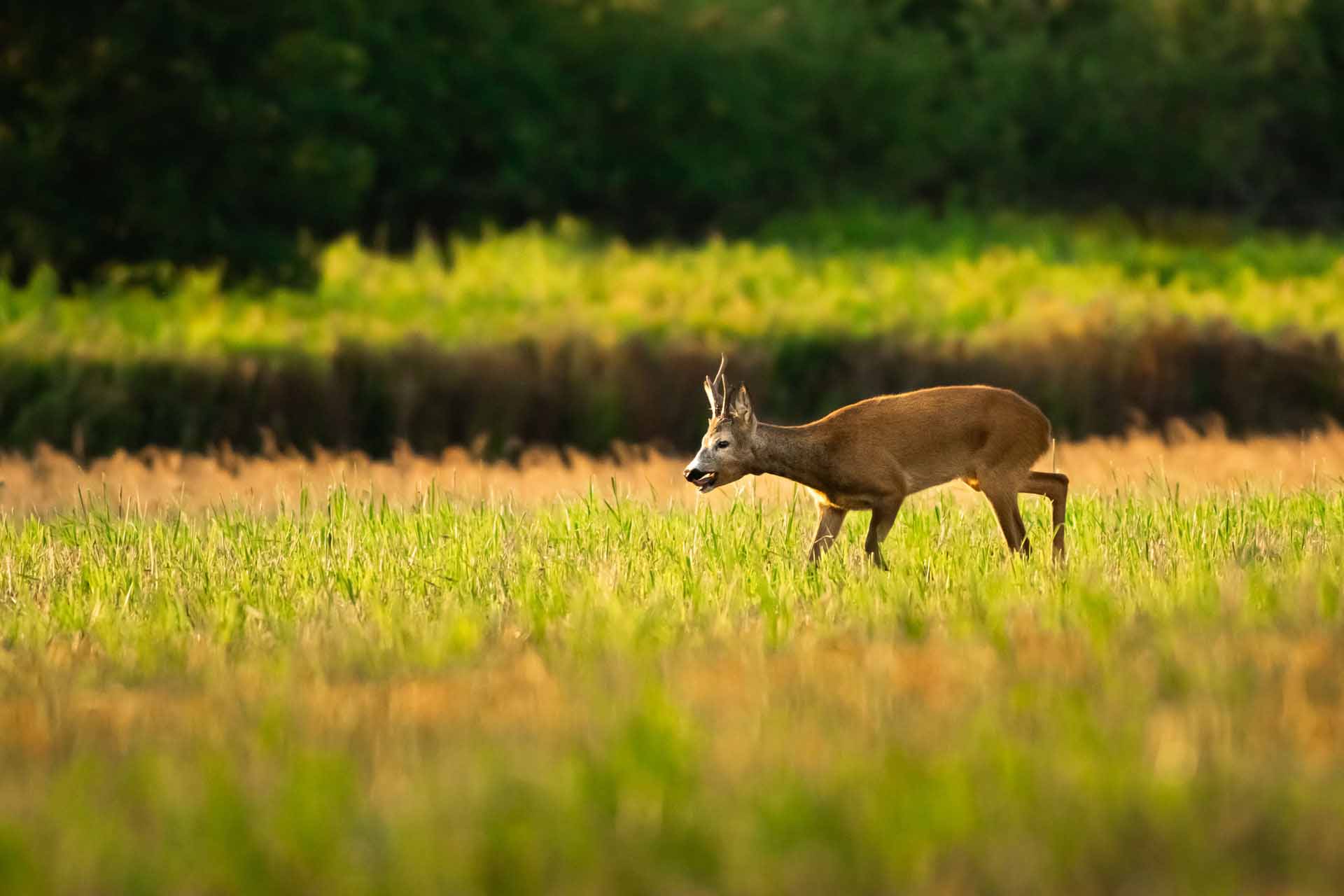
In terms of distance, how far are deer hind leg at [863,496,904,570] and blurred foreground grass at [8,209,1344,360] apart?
33.3ft

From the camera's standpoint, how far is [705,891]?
12.7ft

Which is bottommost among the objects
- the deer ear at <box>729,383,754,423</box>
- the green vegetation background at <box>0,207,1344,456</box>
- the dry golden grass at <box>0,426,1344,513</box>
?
the deer ear at <box>729,383,754,423</box>

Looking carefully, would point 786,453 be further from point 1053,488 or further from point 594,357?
point 594,357

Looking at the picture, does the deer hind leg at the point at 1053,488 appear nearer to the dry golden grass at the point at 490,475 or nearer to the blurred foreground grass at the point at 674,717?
the blurred foreground grass at the point at 674,717

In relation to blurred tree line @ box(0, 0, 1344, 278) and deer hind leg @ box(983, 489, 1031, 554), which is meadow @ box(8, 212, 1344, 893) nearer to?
deer hind leg @ box(983, 489, 1031, 554)

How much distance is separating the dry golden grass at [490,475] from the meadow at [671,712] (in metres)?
2.67

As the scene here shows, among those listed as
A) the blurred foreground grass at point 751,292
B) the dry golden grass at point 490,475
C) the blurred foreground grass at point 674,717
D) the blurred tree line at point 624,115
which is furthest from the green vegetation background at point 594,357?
the blurred foreground grass at point 674,717

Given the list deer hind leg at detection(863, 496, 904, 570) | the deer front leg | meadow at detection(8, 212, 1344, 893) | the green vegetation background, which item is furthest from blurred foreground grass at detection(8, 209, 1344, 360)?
deer hind leg at detection(863, 496, 904, 570)

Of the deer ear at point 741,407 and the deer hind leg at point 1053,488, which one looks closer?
the deer ear at point 741,407

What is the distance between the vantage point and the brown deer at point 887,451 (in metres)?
9.10

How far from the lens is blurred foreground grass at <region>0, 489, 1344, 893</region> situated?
13.1 feet

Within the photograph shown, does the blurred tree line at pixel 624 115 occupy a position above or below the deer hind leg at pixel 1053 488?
above

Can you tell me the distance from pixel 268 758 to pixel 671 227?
32201mm

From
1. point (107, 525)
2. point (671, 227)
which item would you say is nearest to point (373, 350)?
point (107, 525)
